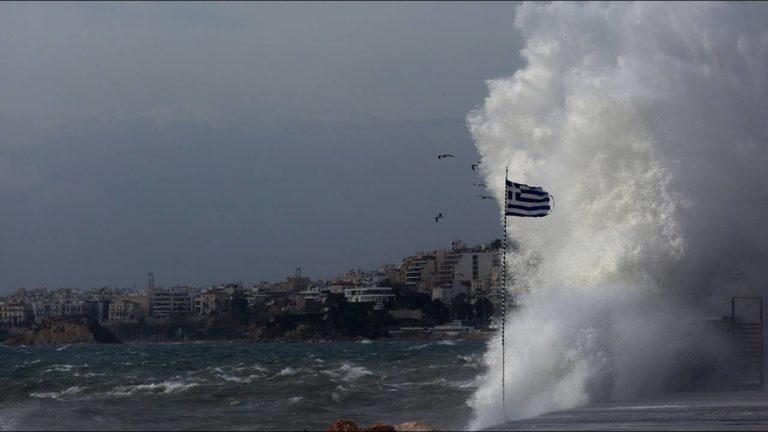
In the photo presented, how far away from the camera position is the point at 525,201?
2606 cm

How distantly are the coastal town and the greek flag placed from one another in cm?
8388

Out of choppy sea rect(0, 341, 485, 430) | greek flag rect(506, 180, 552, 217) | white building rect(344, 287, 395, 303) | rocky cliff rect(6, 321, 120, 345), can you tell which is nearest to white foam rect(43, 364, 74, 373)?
choppy sea rect(0, 341, 485, 430)

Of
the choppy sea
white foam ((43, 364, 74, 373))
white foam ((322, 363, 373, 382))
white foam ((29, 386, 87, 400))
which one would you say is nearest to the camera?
the choppy sea

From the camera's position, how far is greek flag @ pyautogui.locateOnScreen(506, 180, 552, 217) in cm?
2592

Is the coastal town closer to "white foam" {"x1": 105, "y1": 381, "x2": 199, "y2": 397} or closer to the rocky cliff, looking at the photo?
the rocky cliff

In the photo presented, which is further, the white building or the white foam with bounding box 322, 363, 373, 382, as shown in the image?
the white building

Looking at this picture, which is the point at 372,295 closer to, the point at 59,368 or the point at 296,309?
the point at 296,309

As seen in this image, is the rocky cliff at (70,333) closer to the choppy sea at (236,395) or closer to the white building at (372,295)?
the white building at (372,295)

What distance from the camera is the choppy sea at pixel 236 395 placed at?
33.1 m

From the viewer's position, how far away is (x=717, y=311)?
37656 millimetres

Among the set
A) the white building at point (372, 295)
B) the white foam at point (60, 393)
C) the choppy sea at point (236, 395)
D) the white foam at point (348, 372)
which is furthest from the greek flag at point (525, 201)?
the white building at point (372, 295)

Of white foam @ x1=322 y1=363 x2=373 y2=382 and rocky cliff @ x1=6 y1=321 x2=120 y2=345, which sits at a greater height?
rocky cliff @ x1=6 y1=321 x2=120 y2=345

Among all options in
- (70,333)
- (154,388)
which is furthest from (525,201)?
(70,333)

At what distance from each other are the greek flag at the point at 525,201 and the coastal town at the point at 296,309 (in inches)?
3302
